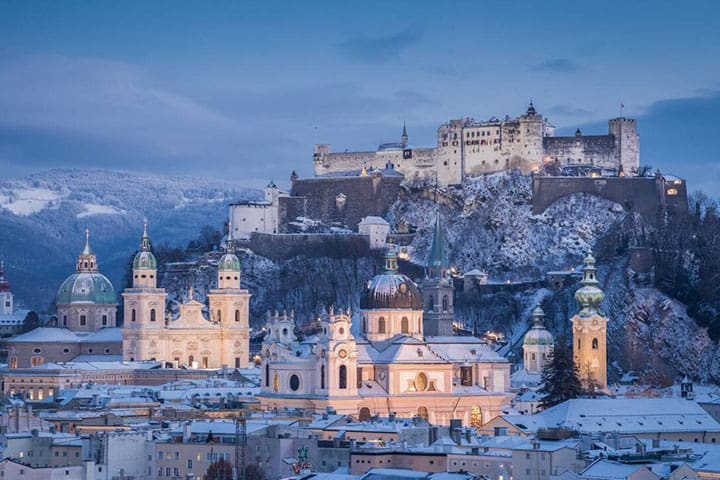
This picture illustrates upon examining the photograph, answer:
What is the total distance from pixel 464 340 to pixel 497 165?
5310 cm

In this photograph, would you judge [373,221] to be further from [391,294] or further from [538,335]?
[391,294]

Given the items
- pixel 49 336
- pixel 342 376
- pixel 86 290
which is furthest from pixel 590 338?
pixel 86 290

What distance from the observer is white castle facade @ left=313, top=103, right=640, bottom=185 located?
17188 centimetres

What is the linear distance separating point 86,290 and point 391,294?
135 feet

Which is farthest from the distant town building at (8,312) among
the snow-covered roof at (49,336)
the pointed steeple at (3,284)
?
the snow-covered roof at (49,336)

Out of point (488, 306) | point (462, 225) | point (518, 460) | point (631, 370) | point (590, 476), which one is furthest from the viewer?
point (462, 225)

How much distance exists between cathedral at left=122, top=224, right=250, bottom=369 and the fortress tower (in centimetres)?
2604

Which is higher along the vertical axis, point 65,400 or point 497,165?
point 497,165

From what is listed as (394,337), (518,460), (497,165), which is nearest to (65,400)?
(394,337)

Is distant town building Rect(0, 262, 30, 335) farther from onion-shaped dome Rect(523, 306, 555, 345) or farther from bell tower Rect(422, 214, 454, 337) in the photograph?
onion-shaped dome Rect(523, 306, 555, 345)

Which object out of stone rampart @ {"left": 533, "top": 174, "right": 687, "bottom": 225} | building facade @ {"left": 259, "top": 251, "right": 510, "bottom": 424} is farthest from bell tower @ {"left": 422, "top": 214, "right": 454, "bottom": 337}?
stone rampart @ {"left": 533, "top": 174, "right": 687, "bottom": 225}

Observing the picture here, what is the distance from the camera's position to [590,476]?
76.6 meters

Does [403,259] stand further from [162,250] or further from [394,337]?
[394,337]

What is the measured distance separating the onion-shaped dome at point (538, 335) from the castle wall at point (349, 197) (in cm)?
3353
